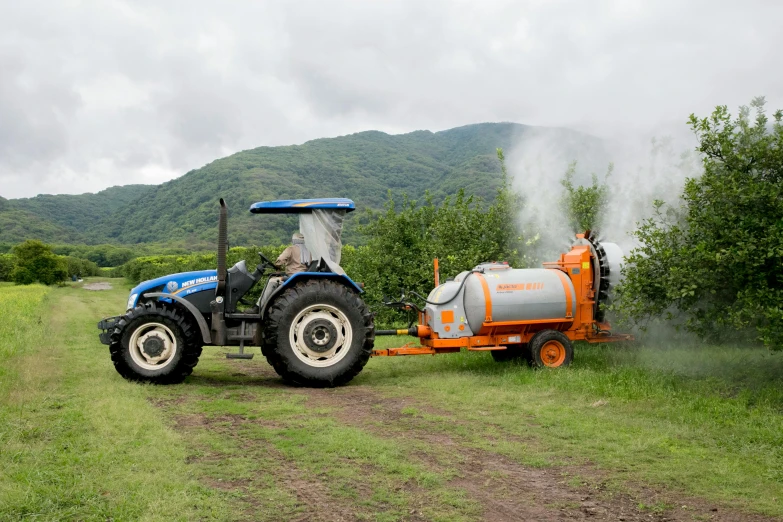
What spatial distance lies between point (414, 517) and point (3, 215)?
13888 cm

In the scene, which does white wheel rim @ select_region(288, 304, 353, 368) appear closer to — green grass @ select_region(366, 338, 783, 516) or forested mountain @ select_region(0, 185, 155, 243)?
green grass @ select_region(366, 338, 783, 516)

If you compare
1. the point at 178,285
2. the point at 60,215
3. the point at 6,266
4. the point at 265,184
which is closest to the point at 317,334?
the point at 178,285

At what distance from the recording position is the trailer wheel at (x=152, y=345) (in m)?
9.85

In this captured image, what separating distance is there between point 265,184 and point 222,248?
81.3 m

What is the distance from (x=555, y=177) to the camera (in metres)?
17.6

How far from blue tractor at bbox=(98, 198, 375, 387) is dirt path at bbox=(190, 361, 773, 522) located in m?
2.80

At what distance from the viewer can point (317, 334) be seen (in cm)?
1009

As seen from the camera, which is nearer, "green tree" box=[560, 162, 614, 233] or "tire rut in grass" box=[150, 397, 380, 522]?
"tire rut in grass" box=[150, 397, 380, 522]

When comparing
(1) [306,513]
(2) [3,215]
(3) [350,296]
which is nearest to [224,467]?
(1) [306,513]

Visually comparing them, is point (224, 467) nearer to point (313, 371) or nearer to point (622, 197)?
point (313, 371)

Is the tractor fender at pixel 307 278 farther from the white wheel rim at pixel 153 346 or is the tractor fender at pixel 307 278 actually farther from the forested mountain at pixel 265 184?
the forested mountain at pixel 265 184

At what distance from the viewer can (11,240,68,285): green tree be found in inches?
2474

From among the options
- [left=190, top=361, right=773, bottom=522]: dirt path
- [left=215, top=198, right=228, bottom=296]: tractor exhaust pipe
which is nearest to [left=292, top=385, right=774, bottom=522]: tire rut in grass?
[left=190, top=361, right=773, bottom=522]: dirt path

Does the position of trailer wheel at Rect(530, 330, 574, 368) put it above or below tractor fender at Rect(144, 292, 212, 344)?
below
